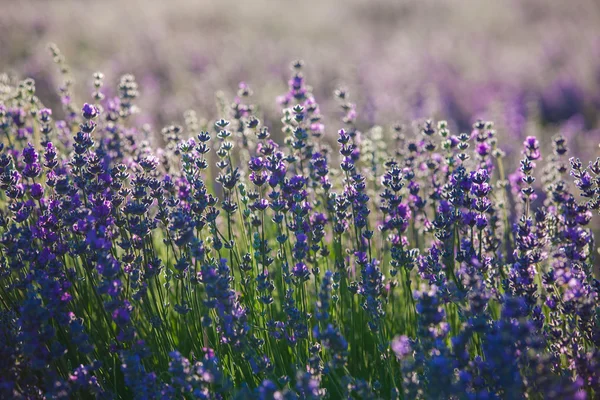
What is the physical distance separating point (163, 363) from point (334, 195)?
4.06 ft

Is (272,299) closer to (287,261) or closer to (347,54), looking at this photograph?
(287,261)

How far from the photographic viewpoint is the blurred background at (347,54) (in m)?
9.35

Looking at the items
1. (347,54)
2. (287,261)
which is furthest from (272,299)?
(347,54)

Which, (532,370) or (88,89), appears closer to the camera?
(532,370)

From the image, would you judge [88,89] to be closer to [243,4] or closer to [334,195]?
[334,195]

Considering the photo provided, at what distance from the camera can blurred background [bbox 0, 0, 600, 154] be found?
368 inches

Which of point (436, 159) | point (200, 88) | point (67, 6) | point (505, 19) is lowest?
point (436, 159)

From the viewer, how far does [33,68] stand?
34.3 feet

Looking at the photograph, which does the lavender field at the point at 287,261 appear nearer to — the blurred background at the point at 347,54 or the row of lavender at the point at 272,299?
the row of lavender at the point at 272,299

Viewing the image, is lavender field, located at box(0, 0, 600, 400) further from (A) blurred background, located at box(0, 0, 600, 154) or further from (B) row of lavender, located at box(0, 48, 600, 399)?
(A) blurred background, located at box(0, 0, 600, 154)

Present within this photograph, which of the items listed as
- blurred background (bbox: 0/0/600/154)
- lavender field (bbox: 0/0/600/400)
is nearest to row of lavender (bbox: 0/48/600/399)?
lavender field (bbox: 0/0/600/400)

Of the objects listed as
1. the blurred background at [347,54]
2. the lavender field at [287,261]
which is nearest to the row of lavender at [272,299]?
the lavender field at [287,261]

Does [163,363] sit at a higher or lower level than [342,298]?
lower

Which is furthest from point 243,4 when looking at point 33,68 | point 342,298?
point 342,298
